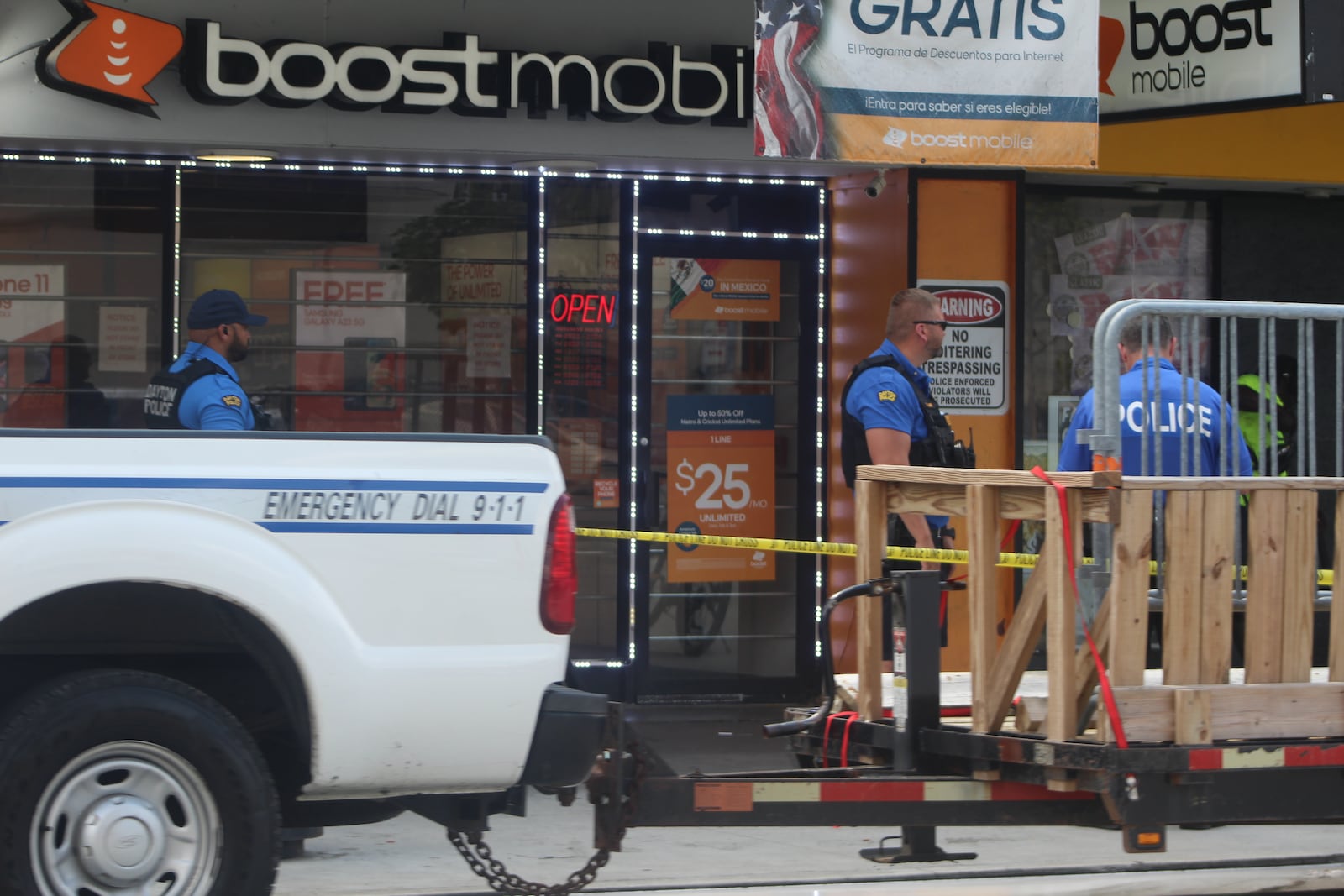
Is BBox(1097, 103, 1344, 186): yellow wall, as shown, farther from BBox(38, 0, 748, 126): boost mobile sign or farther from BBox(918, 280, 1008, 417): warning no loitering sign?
BBox(38, 0, 748, 126): boost mobile sign

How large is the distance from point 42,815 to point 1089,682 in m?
2.97

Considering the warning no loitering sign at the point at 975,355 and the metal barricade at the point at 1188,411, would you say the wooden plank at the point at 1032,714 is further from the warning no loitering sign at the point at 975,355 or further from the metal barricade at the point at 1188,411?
the warning no loitering sign at the point at 975,355

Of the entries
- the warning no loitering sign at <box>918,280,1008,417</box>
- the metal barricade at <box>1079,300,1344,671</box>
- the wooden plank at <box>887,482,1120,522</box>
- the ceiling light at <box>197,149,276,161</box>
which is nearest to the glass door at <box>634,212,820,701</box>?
the warning no loitering sign at <box>918,280,1008,417</box>

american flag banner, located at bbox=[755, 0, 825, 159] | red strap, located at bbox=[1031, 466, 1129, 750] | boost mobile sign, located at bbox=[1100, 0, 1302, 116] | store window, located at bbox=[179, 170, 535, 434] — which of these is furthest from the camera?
store window, located at bbox=[179, 170, 535, 434]

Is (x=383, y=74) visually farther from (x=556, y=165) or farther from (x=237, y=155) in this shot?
(x=556, y=165)

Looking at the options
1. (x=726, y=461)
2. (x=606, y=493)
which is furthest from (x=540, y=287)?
(x=726, y=461)

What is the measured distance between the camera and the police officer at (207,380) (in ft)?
22.6

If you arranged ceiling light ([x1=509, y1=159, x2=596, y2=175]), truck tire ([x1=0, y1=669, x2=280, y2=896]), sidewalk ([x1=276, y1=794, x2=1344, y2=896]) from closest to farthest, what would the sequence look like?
truck tire ([x1=0, y1=669, x2=280, y2=896]) < sidewalk ([x1=276, y1=794, x2=1344, y2=896]) < ceiling light ([x1=509, y1=159, x2=596, y2=175])

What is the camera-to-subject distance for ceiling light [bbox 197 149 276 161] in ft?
29.5

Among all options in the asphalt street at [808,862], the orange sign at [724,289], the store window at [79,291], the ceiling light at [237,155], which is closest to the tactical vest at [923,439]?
the asphalt street at [808,862]

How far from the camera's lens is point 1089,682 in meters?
4.91

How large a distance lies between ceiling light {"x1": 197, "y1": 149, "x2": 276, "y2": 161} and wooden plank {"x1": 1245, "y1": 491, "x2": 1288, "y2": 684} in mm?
5860

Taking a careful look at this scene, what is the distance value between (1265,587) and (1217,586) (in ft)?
0.73

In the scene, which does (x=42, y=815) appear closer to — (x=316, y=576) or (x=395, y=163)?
(x=316, y=576)
